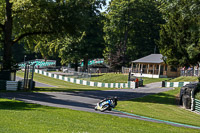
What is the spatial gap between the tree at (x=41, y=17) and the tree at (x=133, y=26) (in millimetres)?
32687

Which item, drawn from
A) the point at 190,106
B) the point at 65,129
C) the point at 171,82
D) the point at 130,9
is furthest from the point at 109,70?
the point at 65,129

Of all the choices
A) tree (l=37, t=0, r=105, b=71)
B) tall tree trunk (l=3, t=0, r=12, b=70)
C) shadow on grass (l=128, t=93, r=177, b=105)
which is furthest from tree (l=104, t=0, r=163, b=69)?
tall tree trunk (l=3, t=0, r=12, b=70)

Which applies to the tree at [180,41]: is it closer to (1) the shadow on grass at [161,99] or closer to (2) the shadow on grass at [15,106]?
(1) the shadow on grass at [161,99]

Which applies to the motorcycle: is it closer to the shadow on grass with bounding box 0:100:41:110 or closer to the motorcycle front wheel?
the motorcycle front wheel

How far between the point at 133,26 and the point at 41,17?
136 ft

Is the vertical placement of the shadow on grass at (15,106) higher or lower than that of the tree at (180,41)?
lower

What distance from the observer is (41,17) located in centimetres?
2938

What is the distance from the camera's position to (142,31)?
70.3m

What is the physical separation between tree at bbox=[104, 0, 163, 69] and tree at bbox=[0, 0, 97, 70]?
107ft

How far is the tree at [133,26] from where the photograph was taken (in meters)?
64.4

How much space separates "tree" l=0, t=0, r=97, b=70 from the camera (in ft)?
91.9

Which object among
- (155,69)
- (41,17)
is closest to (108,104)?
(41,17)

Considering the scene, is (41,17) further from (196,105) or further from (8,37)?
(196,105)

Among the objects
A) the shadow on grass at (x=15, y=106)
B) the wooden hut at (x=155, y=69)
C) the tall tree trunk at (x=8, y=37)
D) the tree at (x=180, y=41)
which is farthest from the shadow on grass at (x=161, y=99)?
the wooden hut at (x=155, y=69)
